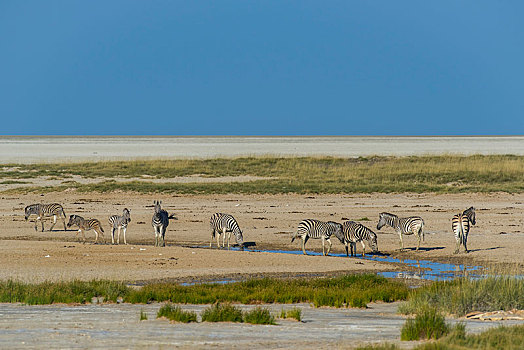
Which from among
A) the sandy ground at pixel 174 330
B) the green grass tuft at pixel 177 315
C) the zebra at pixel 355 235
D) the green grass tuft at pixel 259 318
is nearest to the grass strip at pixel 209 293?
the sandy ground at pixel 174 330

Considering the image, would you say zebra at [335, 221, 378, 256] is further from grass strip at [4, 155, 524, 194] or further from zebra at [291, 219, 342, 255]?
grass strip at [4, 155, 524, 194]

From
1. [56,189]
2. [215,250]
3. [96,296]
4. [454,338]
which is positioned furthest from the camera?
[56,189]

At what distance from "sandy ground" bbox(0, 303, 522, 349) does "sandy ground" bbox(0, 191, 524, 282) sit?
5.38 metres

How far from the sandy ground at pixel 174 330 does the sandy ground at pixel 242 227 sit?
17.6ft

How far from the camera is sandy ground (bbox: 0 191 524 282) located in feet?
62.7

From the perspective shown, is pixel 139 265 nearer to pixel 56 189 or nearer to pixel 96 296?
pixel 96 296

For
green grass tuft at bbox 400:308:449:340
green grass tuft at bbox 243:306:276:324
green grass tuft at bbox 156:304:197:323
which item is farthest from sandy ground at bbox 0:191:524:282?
green grass tuft at bbox 400:308:449:340

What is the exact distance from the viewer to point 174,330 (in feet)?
35.7

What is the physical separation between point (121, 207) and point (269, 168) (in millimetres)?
17876

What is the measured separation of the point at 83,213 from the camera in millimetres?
32219

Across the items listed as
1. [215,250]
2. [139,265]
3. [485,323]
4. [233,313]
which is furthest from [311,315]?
[215,250]

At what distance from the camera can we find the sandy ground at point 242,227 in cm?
1912

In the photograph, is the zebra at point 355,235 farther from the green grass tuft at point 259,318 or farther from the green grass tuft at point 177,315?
the green grass tuft at point 177,315

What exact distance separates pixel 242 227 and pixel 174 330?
684 inches
